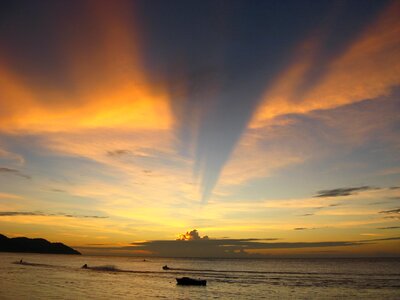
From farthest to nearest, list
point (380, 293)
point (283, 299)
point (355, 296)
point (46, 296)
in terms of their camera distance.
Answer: point (380, 293), point (355, 296), point (283, 299), point (46, 296)

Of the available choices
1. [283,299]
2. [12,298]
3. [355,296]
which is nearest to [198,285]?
[283,299]

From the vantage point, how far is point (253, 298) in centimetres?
6719

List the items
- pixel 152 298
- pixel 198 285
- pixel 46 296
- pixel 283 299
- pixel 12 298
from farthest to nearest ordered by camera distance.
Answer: pixel 198 285 → pixel 283 299 → pixel 152 298 → pixel 46 296 → pixel 12 298

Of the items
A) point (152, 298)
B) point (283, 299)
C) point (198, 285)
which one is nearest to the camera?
point (152, 298)

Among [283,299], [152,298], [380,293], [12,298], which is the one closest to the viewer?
[12,298]

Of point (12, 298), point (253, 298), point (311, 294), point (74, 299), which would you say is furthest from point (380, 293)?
point (12, 298)

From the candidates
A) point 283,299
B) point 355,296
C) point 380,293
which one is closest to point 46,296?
point 283,299

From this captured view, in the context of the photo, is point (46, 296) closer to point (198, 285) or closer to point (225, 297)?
point (225, 297)

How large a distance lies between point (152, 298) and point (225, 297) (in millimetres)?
14809

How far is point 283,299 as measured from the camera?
66688 millimetres

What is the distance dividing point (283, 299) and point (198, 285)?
26786 mm

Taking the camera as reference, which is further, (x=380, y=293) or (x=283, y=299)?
(x=380, y=293)

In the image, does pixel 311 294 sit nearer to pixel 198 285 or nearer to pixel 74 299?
pixel 198 285

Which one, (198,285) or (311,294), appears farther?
(198,285)
